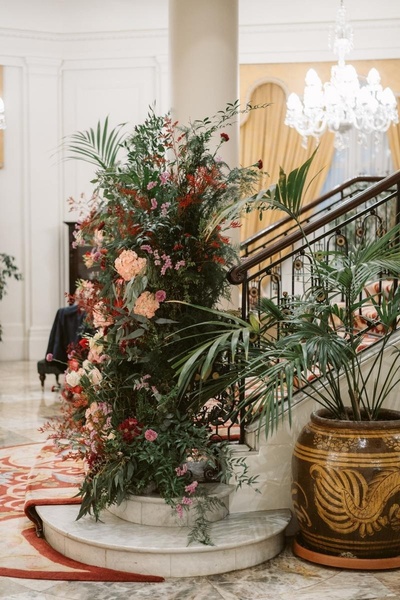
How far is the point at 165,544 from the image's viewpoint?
4.21 metres

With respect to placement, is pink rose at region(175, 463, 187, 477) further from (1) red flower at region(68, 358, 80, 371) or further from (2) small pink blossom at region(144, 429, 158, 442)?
(1) red flower at region(68, 358, 80, 371)

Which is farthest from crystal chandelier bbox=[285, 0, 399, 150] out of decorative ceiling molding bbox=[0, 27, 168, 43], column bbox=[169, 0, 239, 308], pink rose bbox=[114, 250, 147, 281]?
pink rose bbox=[114, 250, 147, 281]

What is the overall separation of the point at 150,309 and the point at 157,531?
3.59ft

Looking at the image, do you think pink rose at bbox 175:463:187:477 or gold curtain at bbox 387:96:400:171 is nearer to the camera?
pink rose at bbox 175:463:187:477

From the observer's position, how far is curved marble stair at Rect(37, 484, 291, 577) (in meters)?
4.21

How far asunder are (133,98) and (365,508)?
8768 mm

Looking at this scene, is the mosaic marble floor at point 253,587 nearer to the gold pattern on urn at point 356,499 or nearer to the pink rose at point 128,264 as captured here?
the gold pattern on urn at point 356,499

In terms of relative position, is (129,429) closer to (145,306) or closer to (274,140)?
(145,306)

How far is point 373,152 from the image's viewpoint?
38.3 feet

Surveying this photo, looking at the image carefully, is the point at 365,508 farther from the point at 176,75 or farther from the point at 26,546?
the point at 176,75

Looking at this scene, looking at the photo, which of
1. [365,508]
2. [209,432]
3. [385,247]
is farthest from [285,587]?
[385,247]

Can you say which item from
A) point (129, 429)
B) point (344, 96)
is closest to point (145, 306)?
point (129, 429)

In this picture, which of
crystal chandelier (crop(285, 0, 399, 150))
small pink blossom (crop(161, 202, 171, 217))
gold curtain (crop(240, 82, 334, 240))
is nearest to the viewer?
small pink blossom (crop(161, 202, 171, 217))

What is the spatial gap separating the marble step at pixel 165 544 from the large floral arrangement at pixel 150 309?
0.14m
